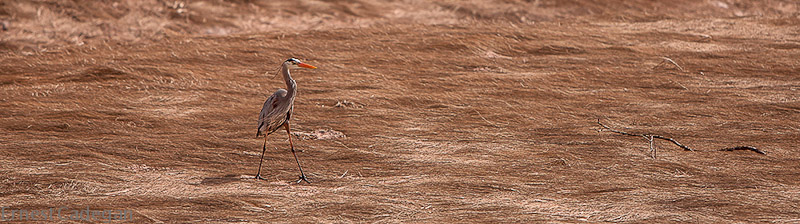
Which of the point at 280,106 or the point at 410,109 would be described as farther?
the point at 410,109

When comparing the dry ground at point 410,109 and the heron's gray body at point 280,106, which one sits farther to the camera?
the heron's gray body at point 280,106

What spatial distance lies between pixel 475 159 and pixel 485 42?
3.79 m

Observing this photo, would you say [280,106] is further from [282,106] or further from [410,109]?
[410,109]

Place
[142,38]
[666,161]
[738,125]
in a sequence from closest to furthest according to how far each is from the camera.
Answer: [666,161], [738,125], [142,38]

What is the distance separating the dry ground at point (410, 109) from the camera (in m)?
5.82

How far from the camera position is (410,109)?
317 inches

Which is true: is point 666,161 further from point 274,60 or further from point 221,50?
point 221,50

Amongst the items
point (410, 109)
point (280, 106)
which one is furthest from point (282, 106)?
point (410, 109)

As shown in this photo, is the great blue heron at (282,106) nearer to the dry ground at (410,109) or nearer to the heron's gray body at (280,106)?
the heron's gray body at (280,106)

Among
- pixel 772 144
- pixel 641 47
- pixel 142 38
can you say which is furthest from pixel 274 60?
pixel 772 144

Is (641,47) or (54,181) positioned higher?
(641,47)

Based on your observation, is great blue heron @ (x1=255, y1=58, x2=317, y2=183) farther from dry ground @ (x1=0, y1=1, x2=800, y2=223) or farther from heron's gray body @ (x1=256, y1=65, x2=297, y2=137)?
dry ground @ (x1=0, y1=1, x2=800, y2=223)

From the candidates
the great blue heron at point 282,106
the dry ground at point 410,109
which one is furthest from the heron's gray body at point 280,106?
the dry ground at point 410,109

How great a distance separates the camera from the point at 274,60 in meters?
9.56
